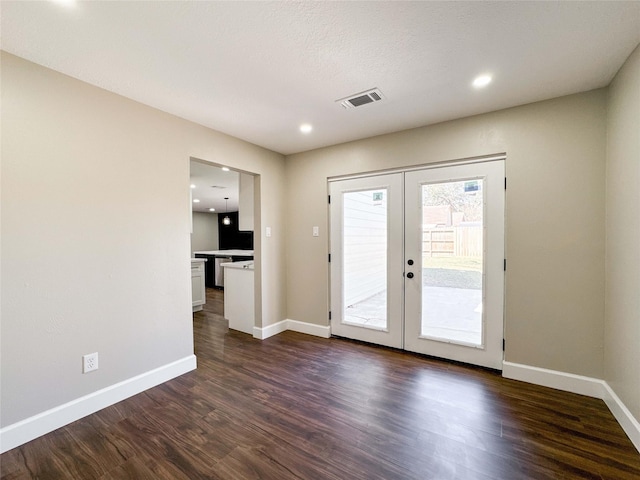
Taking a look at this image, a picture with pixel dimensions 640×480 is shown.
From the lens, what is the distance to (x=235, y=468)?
166 cm

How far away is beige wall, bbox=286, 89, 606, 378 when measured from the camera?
236 cm

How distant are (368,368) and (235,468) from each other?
5.30 feet

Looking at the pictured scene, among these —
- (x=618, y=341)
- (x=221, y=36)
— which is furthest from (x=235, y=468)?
(x=618, y=341)

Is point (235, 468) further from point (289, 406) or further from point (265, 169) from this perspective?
point (265, 169)

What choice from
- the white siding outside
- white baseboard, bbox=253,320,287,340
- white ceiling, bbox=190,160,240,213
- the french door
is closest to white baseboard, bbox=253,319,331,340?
white baseboard, bbox=253,320,287,340

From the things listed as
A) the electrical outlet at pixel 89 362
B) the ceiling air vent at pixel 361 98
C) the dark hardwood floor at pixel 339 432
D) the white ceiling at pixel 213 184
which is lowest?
the dark hardwood floor at pixel 339 432

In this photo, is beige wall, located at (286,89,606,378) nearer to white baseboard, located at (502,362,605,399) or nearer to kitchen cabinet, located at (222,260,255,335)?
white baseboard, located at (502,362,605,399)

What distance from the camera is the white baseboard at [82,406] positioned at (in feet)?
6.05

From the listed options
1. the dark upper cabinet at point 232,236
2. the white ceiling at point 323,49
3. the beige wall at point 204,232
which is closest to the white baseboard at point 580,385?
→ the white ceiling at point 323,49

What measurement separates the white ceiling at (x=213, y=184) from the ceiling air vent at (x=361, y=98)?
1.91m

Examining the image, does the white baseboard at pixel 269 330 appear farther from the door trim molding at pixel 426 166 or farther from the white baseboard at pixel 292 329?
the door trim molding at pixel 426 166

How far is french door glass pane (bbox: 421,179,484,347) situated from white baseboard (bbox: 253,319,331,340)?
1344mm

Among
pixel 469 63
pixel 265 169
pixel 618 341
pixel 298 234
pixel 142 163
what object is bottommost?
pixel 618 341

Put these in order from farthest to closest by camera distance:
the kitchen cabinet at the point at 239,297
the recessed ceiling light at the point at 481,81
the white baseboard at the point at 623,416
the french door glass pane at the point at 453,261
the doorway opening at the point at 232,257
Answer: the kitchen cabinet at the point at 239,297
the doorway opening at the point at 232,257
the french door glass pane at the point at 453,261
the recessed ceiling light at the point at 481,81
the white baseboard at the point at 623,416
